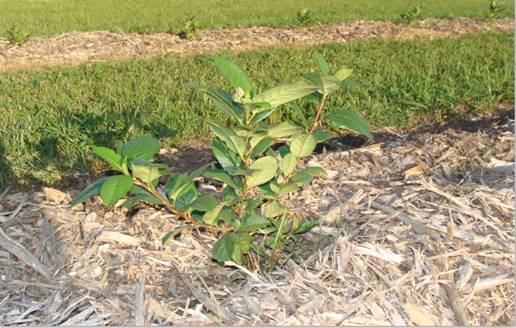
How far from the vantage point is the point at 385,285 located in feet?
6.98

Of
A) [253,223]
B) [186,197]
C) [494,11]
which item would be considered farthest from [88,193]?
[494,11]

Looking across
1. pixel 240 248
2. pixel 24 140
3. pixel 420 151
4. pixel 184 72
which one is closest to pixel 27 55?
pixel 184 72

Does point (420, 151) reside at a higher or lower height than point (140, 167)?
lower

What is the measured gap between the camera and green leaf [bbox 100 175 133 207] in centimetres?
191

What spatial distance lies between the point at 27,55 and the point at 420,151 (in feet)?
22.8

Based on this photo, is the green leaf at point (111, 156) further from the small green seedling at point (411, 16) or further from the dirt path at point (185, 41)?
the small green seedling at point (411, 16)

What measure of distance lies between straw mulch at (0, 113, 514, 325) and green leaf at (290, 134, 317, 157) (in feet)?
1.13

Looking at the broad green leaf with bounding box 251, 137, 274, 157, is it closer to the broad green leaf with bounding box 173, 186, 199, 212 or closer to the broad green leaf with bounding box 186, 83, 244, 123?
the broad green leaf with bounding box 186, 83, 244, 123

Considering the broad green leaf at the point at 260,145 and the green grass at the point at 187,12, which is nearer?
the broad green leaf at the point at 260,145

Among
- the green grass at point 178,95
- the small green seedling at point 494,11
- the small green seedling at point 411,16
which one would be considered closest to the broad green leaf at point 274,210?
the green grass at point 178,95

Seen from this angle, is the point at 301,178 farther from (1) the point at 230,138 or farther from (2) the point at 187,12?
(2) the point at 187,12

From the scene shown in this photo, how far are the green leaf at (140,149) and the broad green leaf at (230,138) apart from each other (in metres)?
0.22

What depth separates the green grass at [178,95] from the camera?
12.7 ft

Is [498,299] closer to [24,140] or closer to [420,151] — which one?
[420,151]
